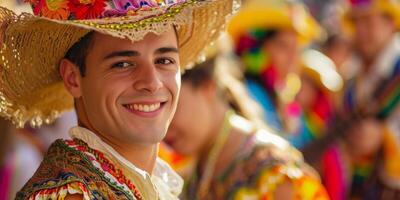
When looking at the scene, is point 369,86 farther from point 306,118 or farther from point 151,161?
point 151,161

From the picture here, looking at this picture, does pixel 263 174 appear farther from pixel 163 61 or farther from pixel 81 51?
pixel 81 51

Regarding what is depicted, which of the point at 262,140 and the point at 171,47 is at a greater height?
the point at 171,47

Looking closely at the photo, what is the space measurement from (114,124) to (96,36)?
0.86ft

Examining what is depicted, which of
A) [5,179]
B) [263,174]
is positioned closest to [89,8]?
[263,174]

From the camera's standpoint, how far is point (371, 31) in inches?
290

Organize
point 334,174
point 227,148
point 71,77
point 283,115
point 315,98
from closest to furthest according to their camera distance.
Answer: point 71,77 → point 227,148 → point 283,115 → point 334,174 → point 315,98

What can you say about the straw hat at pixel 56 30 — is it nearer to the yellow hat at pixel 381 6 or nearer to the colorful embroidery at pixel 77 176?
the colorful embroidery at pixel 77 176

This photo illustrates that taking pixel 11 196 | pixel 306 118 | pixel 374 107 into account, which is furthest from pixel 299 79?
pixel 11 196

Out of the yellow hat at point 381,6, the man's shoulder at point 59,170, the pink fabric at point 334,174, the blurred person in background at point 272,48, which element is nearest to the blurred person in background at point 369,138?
the pink fabric at point 334,174

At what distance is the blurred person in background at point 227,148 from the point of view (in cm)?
412

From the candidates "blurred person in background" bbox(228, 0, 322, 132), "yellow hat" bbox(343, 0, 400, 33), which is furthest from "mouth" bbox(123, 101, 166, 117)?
"yellow hat" bbox(343, 0, 400, 33)

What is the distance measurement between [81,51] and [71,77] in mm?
102

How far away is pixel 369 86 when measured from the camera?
6875 mm

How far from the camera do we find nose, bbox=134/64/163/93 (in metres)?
3.02
